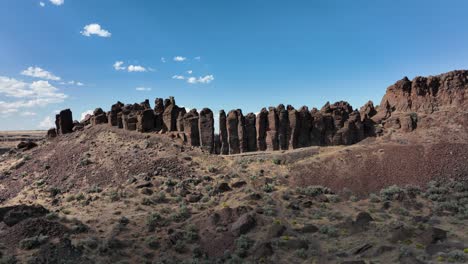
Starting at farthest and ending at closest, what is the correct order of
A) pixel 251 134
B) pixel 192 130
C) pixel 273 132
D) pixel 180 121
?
pixel 180 121 → pixel 251 134 → pixel 192 130 → pixel 273 132

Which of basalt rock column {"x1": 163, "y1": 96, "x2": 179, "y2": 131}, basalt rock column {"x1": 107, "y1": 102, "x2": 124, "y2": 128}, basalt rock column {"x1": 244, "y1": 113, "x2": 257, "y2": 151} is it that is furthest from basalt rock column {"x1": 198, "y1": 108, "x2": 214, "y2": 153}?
basalt rock column {"x1": 107, "y1": 102, "x2": 124, "y2": 128}

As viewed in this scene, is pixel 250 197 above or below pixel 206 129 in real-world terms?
below

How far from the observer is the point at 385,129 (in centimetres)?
4250

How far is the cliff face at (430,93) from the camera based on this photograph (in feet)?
133

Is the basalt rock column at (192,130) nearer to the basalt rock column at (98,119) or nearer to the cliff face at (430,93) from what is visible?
the basalt rock column at (98,119)

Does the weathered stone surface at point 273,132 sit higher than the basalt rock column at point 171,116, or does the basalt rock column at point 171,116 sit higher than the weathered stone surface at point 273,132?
the basalt rock column at point 171,116

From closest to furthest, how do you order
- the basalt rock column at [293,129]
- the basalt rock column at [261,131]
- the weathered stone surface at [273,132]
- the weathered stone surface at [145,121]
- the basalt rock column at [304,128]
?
the basalt rock column at [293,129]
the weathered stone surface at [273,132]
the basalt rock column at [304,128]
the basalt rock column at [261,131]
the weathered stone surface at [145,121]

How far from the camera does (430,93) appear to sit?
4250 cm

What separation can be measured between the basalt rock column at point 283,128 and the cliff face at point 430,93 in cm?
1414

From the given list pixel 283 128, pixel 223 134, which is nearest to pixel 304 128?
pixel 283 128

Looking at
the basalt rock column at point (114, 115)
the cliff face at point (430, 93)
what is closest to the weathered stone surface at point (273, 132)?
the cliff face at point (430, 93)

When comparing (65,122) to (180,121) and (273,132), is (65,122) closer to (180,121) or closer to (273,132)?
(180,121)

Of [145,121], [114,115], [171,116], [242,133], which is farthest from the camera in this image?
[114,115]

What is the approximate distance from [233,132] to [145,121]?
13087 millimetres
